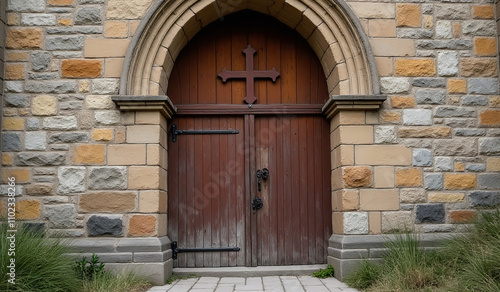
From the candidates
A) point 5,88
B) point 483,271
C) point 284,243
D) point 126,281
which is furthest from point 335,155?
point 5,88

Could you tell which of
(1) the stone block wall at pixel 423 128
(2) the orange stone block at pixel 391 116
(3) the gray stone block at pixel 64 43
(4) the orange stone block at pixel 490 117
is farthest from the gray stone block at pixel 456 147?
(3) the gray stone block at pixel 64 43

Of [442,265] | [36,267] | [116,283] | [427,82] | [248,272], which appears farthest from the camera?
[248,272]

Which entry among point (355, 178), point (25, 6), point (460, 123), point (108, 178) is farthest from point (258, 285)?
point (25, 6)

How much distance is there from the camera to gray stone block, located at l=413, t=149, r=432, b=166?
5.07 meters

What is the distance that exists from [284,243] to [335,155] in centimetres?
116

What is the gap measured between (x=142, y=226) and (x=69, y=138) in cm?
118

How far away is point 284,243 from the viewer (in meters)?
5.52

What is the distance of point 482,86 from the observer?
5.19m

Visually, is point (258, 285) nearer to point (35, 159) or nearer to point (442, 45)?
point (35, 159)

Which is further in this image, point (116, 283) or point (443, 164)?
point (443, 164)

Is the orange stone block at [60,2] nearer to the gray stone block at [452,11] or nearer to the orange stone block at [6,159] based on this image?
the orange stone block at [6,159]

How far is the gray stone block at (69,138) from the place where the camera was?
498cm

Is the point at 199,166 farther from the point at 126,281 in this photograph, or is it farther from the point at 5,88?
the point at 5,88

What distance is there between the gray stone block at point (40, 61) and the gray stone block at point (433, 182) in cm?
413
